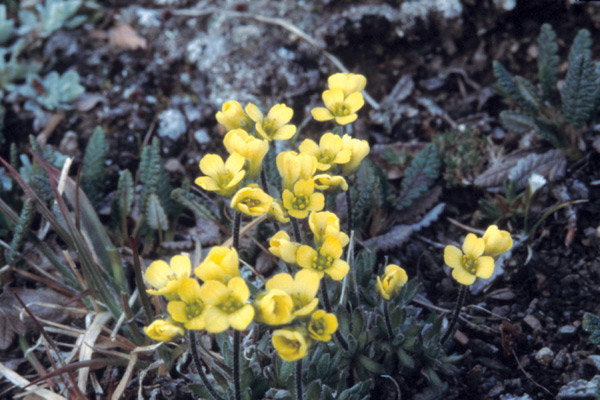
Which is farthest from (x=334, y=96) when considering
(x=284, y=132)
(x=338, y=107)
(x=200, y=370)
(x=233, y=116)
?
(x=200, y=370)

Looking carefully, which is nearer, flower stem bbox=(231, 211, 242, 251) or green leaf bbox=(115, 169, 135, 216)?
flower stem bbox=(231, 211, 242, 251)

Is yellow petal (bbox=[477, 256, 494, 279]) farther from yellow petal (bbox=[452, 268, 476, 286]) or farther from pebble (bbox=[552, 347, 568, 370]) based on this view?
pebble (bbox=[552, 347, 568, 370])

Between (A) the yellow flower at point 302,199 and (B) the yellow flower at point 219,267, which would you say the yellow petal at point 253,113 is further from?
(B) the yellow flower at point 219,267

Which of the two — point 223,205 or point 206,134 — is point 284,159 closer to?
point 223,205

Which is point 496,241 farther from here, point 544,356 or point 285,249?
point 544,356

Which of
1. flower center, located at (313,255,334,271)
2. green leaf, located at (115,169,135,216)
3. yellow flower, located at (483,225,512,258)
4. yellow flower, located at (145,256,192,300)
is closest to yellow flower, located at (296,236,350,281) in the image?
flower center, located at (313,255,334,271)

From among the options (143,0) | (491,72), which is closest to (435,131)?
(491,72)
